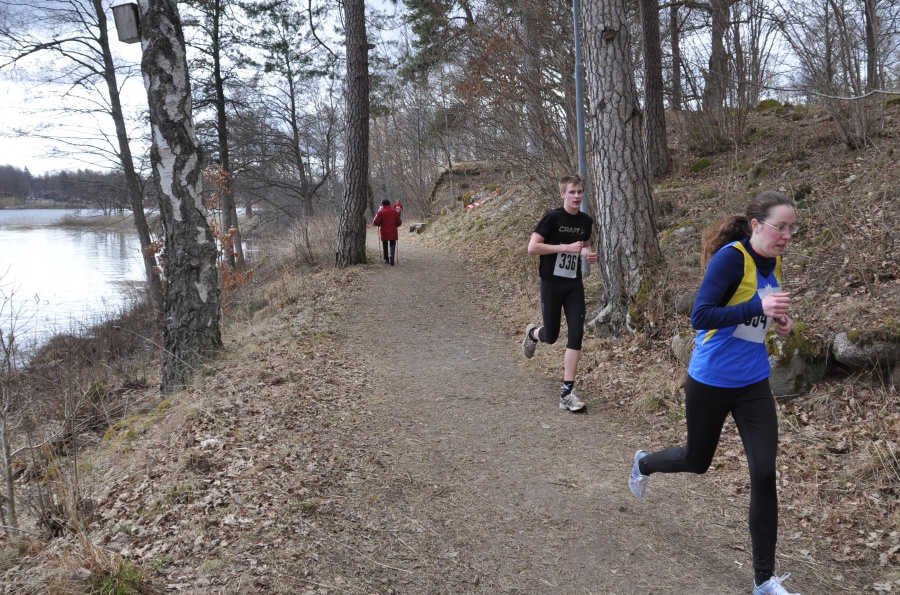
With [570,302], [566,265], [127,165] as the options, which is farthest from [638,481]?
[127,165]

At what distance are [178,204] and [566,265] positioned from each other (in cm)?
488

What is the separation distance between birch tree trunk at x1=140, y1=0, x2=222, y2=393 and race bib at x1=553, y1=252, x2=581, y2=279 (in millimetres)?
4606

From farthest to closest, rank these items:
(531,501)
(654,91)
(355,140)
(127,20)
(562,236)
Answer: (355,140) → (654,91) → (127,20) → (562,236) → (531,501)

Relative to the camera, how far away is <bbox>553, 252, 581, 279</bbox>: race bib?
5.71 metres

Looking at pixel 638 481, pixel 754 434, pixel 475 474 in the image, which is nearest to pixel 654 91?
pixel 475 474

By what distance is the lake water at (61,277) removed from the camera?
7.44 m

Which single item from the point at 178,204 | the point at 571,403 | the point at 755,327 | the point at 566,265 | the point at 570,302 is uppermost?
the point at 178,204

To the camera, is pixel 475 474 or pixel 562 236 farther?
pixel 562 236

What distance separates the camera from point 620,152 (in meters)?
7.36

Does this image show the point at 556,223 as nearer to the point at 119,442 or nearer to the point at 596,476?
the point at 596,476

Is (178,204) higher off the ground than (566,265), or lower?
higher

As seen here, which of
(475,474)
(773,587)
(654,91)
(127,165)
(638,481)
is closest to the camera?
(773,587)

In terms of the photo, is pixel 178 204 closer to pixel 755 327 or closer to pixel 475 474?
pixel 475 474

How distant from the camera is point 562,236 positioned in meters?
5.72
